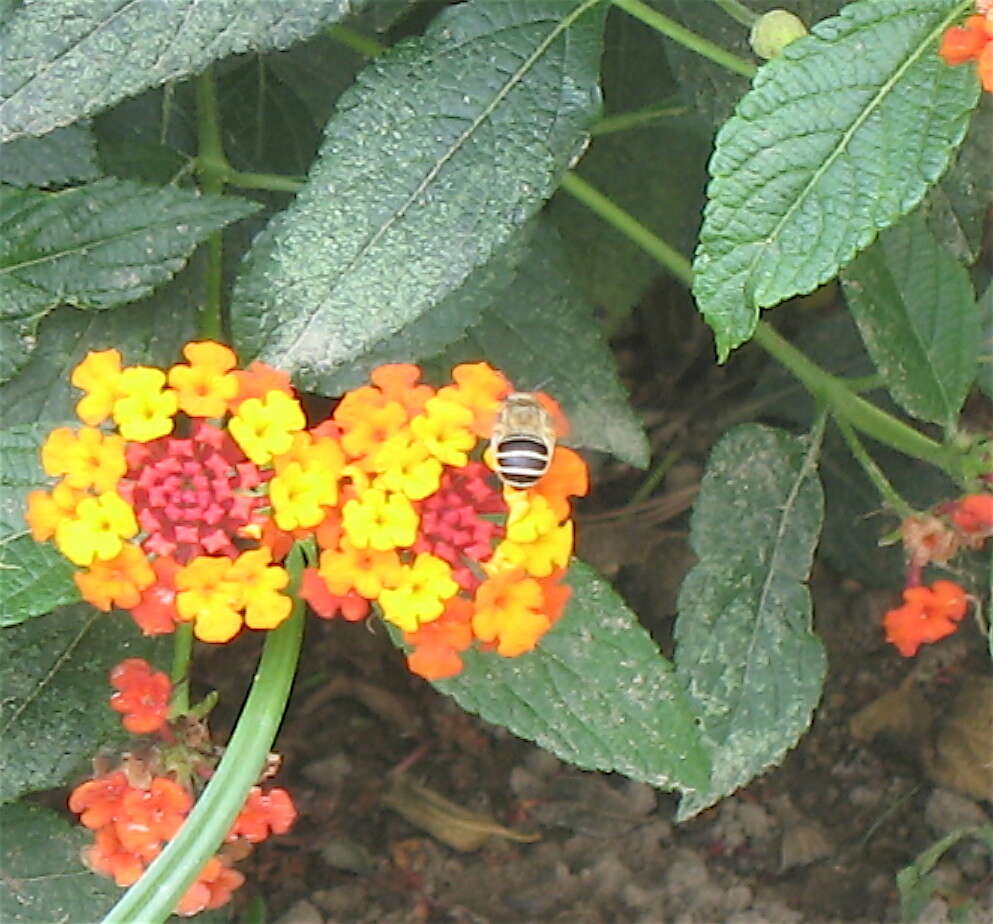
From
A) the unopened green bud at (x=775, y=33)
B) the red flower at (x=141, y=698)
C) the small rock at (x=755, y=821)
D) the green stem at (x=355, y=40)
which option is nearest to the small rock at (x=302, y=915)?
the small rock at (x=755, y=821)

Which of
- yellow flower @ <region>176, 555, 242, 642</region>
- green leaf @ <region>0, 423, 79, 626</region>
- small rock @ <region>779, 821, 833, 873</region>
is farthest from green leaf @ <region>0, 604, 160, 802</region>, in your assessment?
small rock @ <region>779, 821, 833, 873</region>

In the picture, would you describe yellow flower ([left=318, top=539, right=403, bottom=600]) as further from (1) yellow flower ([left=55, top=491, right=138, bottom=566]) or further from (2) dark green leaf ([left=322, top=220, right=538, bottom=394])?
(2) dark green leaf ([left=322, top=220, right=538, bottom=394])

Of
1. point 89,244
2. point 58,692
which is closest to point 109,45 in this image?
point 89,244

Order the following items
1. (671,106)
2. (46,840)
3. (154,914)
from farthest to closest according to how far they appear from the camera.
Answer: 1. (671,106)
2. (46,840)
3. (154,914)

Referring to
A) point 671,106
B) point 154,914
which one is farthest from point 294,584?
point 671,106

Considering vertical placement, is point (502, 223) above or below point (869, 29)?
below

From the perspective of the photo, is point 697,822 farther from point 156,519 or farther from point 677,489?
point 156,519
